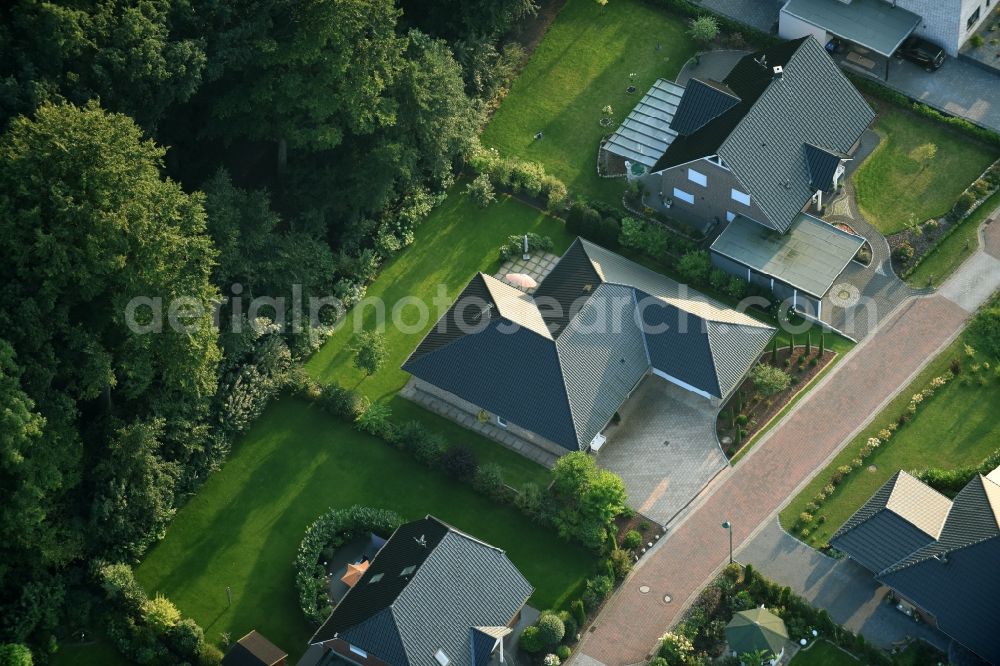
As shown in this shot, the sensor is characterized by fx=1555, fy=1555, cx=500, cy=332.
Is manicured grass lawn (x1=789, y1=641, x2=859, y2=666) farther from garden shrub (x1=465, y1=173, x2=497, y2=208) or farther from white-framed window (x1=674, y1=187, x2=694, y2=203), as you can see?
garden shrub (x1=465, y1=173, x2=497, y2=208)

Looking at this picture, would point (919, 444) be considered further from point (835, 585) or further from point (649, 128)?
point (649, 128)

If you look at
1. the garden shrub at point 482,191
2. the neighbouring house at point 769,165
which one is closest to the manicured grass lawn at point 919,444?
the neighbouring house at point 769,165

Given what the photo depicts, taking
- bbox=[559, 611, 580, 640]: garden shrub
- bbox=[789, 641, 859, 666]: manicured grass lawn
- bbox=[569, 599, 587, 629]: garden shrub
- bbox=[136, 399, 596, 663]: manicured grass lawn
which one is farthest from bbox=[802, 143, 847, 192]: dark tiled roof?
bbox=[559, 611, 580, 640]: garden shrub

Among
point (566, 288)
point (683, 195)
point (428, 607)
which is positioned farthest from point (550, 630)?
point (683, 195)

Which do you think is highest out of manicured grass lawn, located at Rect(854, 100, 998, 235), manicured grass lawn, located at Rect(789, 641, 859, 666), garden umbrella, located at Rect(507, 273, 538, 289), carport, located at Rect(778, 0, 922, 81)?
carport, located at Rect(778, 0, 922, 81)

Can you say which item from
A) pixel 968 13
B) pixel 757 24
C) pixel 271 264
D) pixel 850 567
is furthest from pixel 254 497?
pixel 968 13

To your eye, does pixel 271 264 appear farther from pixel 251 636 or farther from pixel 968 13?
pixel 968 13
